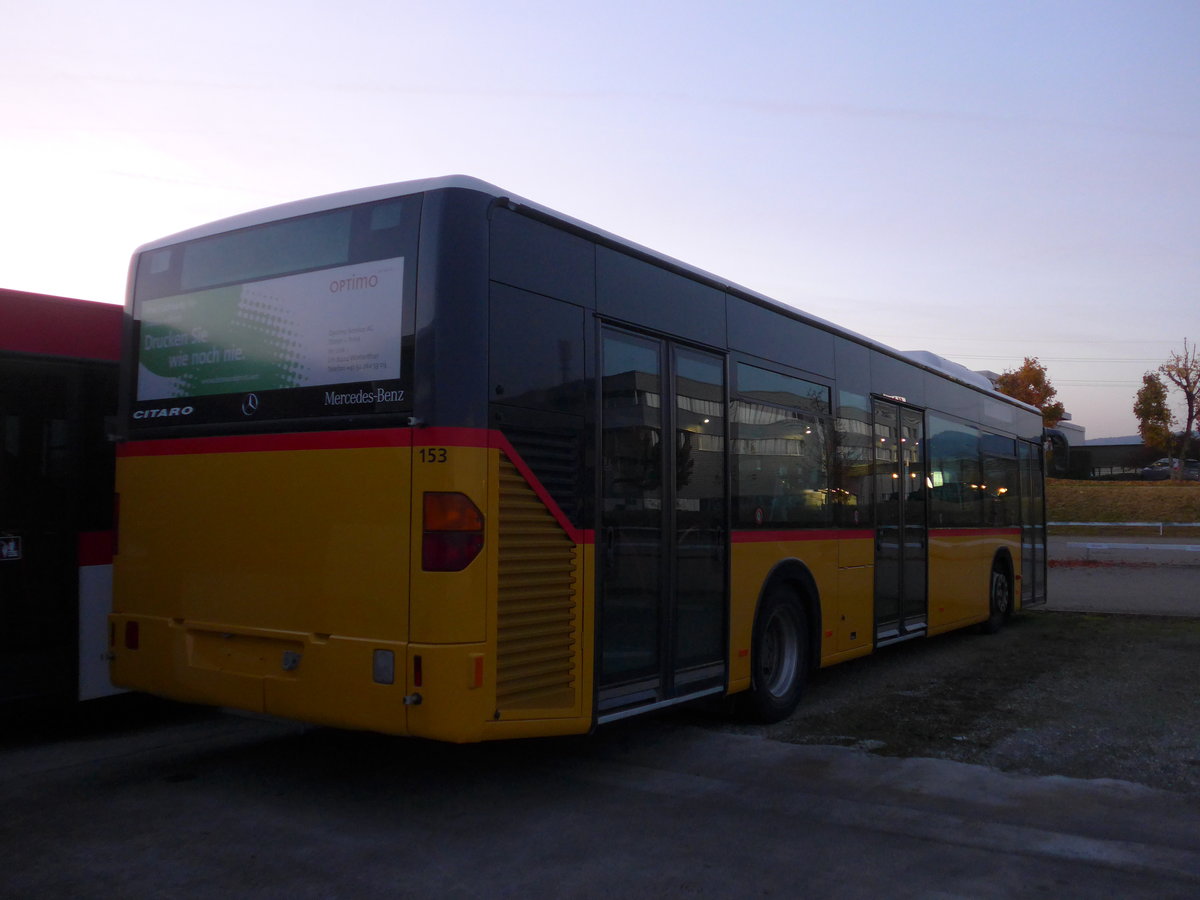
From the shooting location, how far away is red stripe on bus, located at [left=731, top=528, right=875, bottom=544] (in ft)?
24.1

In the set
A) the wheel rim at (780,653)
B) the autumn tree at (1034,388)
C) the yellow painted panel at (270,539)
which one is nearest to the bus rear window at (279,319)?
the yellow painted panel at (270,539)

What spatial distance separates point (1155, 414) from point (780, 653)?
52016 millimetres

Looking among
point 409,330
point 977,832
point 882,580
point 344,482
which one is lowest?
point 977,832

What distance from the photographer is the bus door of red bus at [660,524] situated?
235 inches

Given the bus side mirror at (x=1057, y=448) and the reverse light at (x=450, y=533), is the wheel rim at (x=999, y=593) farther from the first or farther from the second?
the reverse light at (x=450, y=533)

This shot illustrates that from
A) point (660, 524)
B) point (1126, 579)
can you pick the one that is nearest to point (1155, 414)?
point (1126, 579)

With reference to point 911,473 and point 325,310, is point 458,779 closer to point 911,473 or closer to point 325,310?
point 325,310

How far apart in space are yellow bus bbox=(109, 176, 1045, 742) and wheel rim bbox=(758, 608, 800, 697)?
0.18m

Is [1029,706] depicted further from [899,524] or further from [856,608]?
[899,524]

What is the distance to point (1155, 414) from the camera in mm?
52906

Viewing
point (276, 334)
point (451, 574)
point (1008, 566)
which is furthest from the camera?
point (1008, 566)

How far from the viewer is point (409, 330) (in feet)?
16.9

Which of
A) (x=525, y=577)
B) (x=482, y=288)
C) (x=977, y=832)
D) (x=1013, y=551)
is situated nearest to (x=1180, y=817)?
(x=977, y=832)

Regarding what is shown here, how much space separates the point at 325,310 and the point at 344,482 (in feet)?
2.98
